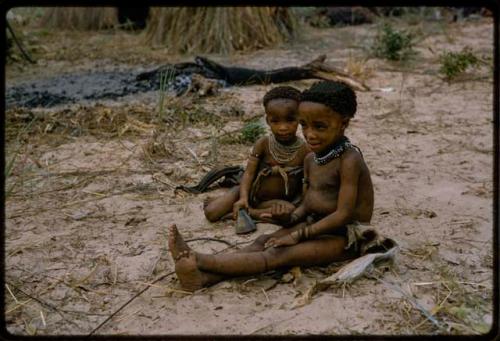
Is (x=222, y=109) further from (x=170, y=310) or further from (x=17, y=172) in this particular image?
(x=170, y=310)

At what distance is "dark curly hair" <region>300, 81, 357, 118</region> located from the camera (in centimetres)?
250

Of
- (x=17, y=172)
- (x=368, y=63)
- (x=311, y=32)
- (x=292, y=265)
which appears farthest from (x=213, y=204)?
(x=311, y=32)

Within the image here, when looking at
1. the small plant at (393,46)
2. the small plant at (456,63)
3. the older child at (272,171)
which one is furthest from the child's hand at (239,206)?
the small plant at (393,46)

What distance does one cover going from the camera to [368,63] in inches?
272

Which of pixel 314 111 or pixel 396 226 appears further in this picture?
pixel 396 226

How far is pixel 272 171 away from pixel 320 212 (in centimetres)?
52

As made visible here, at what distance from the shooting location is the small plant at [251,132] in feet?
14.6

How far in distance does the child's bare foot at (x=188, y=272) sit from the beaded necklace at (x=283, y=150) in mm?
858

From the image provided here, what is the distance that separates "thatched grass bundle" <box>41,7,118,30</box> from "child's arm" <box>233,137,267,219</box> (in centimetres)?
803

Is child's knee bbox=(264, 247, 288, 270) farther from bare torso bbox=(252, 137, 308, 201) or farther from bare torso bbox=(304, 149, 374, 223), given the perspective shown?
bare torso bbox=(252, 137, 308, 201)

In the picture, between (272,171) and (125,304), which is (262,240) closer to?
(272,171)

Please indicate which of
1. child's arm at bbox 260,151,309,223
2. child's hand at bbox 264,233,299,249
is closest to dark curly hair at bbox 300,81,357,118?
child's arm at bbox 260,151,309,223

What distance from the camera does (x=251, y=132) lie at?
4461 millimetres

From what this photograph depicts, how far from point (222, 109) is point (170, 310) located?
9.93 ft
